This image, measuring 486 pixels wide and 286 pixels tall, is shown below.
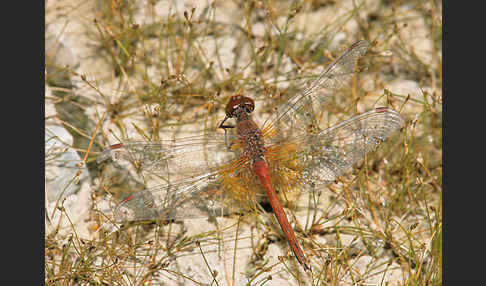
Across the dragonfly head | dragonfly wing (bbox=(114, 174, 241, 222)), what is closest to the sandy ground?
dragonfly wing (bbox=(114, 174, 241, 222))

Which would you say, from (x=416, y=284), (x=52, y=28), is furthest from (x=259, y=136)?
(x=52, y=28)

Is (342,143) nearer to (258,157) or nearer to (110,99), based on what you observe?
(258,157)

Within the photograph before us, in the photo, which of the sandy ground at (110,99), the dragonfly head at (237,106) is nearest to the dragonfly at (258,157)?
the dragonfly head at (237,106)

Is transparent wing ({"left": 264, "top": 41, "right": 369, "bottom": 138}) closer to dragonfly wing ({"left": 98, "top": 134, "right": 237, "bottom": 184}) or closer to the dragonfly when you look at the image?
the dragonfly

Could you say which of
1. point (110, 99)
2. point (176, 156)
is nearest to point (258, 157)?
point (176, 156)

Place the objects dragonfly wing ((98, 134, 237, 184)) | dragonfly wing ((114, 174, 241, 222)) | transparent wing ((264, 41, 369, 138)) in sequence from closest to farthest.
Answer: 1. dragonfly wing ((114, 174, 241, 222))
2. dragonfly wing ((98, 134, 237, 184))
3. transparent wing ((264, 41, 369, 138))

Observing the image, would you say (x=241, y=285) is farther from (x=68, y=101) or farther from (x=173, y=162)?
(x=68, y=101)
